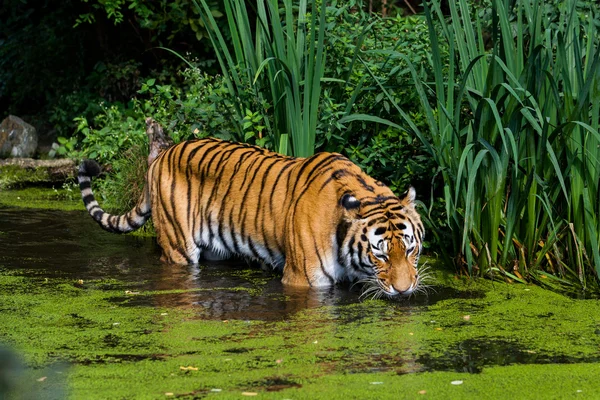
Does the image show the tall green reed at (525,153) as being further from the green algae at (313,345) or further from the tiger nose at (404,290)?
the tiger nose at (404,290)

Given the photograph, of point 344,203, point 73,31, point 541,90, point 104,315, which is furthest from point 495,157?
point 73,31

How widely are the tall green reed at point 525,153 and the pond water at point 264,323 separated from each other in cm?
26

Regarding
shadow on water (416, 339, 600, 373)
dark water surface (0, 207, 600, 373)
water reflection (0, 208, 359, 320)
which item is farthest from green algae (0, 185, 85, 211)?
shadow on water (416, 339, 600, 373)

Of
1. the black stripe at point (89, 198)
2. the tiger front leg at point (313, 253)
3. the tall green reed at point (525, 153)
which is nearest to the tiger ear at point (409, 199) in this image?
the tall green reed at point (525, 153)

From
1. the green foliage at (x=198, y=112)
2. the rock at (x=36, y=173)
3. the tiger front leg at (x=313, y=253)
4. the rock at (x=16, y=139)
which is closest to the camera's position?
the tiger front leg at (x=313, y=253)

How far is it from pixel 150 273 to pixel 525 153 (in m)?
2.39

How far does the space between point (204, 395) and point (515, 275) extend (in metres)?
2.53

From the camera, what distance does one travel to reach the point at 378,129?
262 inches

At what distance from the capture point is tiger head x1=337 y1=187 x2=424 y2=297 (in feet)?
16.4

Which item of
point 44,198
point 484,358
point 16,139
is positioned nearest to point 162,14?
point 16,139

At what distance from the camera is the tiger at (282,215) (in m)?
5.12

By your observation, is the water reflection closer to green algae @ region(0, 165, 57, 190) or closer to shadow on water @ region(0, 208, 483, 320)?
shadow on water @ region(0, 208, 483, 320)

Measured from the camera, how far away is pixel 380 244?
506cm

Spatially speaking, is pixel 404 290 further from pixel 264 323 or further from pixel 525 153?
pixel 525 153
